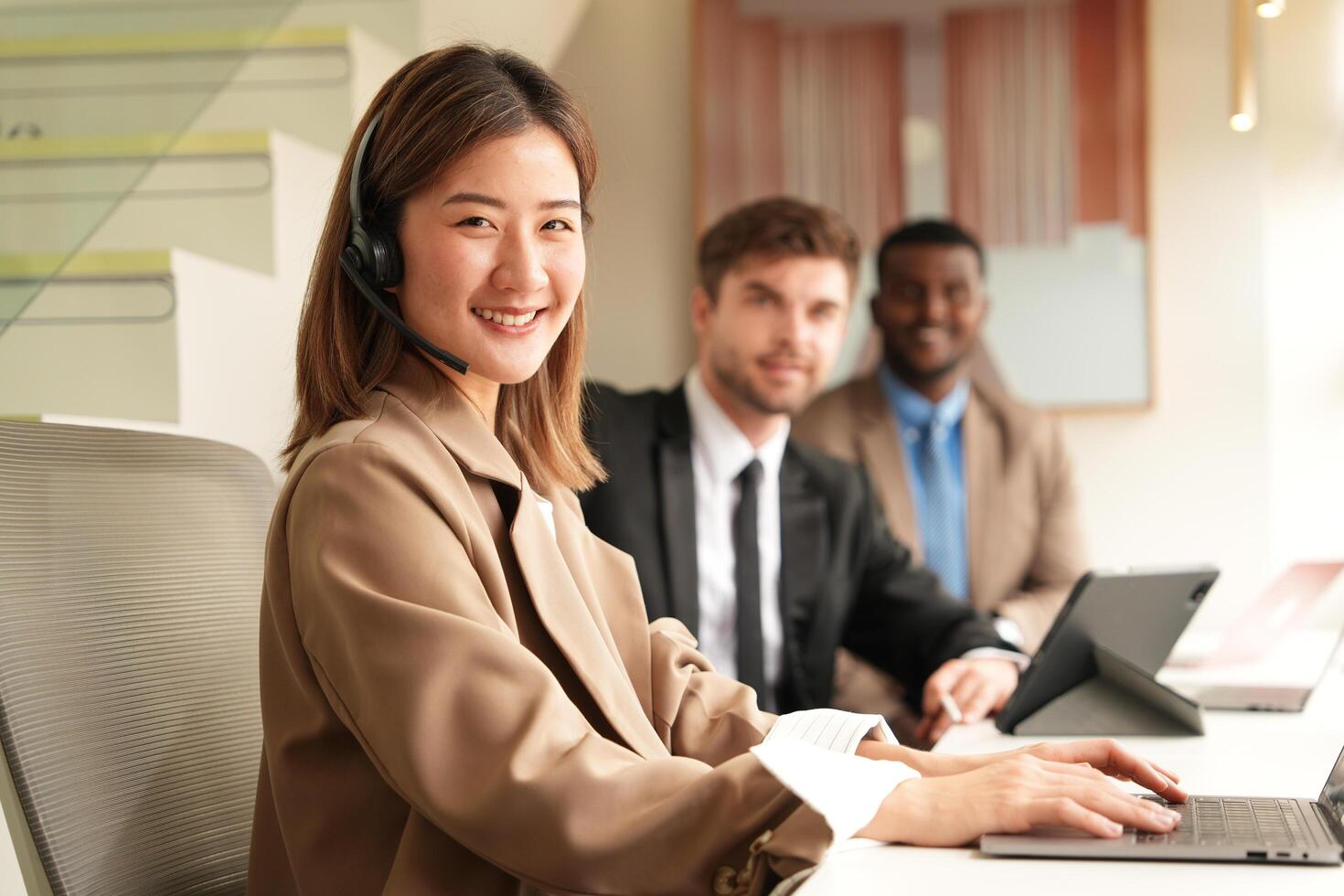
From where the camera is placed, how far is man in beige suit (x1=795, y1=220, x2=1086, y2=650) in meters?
3.25

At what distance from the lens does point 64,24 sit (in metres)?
2.04

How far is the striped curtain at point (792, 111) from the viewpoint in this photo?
3812 mm

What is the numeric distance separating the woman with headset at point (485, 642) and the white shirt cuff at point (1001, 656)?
584mm

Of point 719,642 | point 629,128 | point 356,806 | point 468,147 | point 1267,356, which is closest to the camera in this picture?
point 356,806

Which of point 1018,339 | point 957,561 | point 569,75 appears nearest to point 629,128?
point 569,75

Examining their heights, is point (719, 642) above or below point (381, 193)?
below

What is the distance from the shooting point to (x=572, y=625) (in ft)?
3.99

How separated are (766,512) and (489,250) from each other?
49.4 inches

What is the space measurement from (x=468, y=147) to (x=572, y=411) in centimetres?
38

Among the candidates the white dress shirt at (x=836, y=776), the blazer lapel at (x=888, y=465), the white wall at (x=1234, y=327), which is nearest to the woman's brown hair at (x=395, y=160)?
the white dress shirt at (x=836, y=776)

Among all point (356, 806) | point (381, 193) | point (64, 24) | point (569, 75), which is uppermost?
point (569, 75)

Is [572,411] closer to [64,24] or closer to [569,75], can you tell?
[64,24]

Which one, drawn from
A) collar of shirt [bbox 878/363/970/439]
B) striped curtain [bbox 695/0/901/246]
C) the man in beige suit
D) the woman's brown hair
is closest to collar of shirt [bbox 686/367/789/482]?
the man in beige suit

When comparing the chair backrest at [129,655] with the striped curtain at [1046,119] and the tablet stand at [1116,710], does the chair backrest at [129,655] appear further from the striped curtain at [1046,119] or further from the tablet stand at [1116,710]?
the striped curtain at [1046,119]
